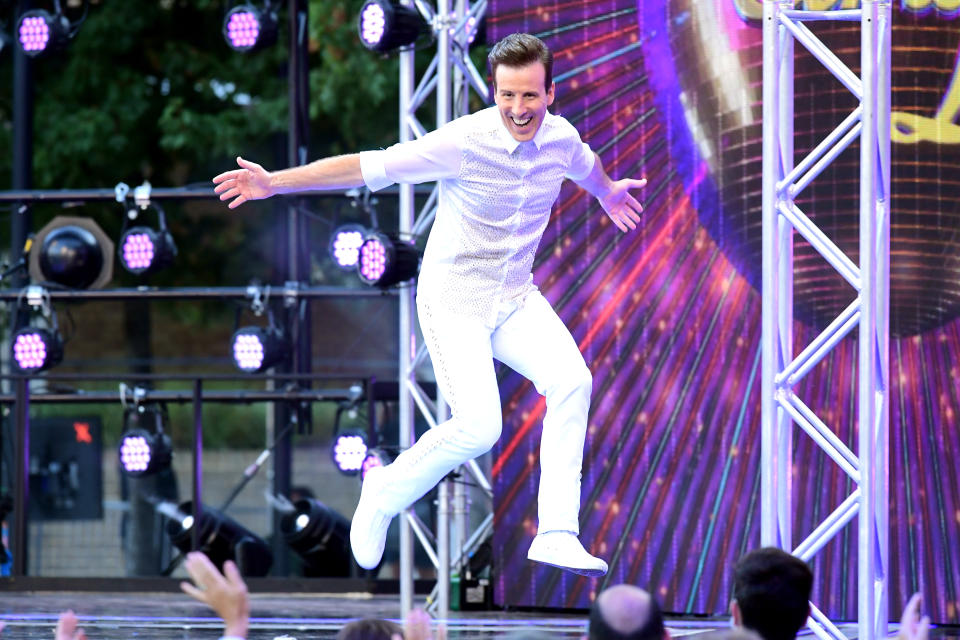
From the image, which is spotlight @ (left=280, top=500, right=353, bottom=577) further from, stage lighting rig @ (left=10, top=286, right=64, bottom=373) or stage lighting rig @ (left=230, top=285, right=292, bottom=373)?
stage lighting rig @ (left=10, top=286, right=64, bottom=373)

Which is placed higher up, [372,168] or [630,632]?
[372,168]

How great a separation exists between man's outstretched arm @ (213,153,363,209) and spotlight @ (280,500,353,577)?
4.27m

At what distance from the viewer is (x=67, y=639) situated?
121 inches

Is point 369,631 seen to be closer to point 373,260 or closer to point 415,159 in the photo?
point 415,159

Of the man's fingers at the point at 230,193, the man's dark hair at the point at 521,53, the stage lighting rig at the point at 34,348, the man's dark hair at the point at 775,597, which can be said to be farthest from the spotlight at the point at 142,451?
the man's dark hair at the point at 775,597

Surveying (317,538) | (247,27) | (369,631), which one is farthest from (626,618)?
(247,27)

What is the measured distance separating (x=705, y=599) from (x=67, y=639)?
425 cm

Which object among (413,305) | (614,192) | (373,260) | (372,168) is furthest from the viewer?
(413,305)

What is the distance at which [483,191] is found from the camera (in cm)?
464

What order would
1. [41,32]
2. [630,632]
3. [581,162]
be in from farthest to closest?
[41,32] < [581,162] < [630,632]

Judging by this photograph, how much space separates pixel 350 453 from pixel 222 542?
112 cm

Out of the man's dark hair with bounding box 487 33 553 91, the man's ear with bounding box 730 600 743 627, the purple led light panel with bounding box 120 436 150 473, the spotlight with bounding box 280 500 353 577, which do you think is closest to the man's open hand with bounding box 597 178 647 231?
the man's dark hair with bounding box 487 33 553 91

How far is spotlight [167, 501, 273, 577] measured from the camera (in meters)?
8.50

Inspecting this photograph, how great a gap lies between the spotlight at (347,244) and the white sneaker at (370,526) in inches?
121
